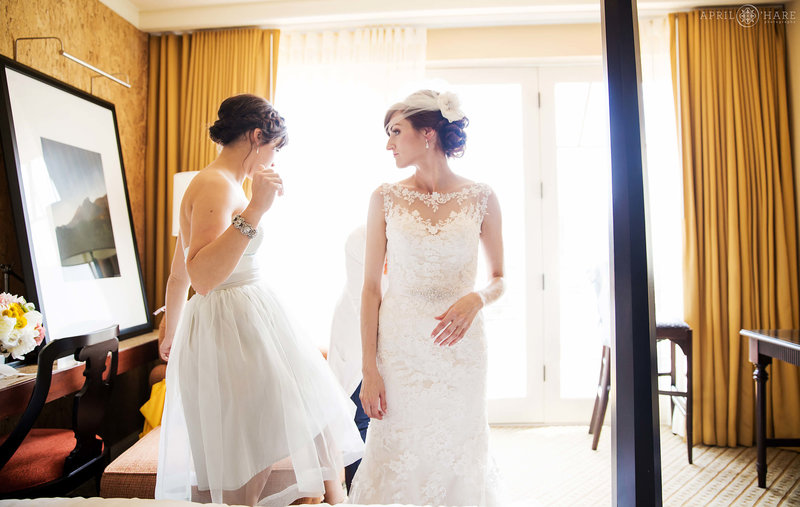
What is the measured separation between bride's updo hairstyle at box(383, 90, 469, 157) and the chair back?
1.46 meters

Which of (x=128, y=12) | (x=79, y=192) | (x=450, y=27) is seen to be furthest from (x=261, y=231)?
(x=128, y=12)

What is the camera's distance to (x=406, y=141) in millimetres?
1475

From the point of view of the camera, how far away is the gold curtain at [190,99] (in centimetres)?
331

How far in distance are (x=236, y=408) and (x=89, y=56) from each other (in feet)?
9.40

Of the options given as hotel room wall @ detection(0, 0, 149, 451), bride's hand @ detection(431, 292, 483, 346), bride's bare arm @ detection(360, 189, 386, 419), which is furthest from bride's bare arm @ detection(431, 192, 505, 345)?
hotel room wall @ detection(0, 0, 149, 451)

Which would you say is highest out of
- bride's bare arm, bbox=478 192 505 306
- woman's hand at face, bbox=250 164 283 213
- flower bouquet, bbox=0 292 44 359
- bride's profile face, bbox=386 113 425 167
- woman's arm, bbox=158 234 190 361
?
bride's profile face, bbox=386 113 425 167

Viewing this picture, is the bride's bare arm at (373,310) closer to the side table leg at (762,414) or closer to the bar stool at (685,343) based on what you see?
the bar stool at (685,343)

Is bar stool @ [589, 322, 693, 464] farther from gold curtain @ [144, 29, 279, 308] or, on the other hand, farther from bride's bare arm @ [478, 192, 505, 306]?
gold curtain @ [144, 29, 279, 308]

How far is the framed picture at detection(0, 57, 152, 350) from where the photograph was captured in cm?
224

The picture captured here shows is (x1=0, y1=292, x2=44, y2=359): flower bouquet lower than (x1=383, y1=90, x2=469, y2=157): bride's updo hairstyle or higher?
lower

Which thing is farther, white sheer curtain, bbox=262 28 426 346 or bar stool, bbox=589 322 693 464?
white sheer curtain, bbox=262 28 426 346

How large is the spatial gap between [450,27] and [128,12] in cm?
234

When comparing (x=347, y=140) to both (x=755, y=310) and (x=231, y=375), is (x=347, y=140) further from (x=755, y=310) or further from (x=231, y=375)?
(x=755, y=310)

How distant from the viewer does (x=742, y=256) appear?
9.87 feet
